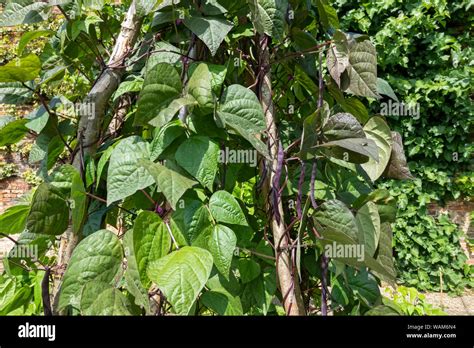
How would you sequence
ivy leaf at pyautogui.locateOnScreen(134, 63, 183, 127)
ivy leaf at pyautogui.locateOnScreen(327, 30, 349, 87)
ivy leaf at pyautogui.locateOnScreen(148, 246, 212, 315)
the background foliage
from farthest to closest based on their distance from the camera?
the background foliage, ivy leaf at pyautogui.locateOnScreen(327, 30, 349, 87), ivy leaf at pyautogui.locateOnScreen(134, 63, 183, 127), ivy leaf at pyautogui.locateOnScreen(148, 246, 212, 315)

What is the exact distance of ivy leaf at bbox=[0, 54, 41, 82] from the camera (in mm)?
894

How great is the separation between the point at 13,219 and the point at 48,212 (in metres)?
0.19

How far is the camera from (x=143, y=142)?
32.8 inches

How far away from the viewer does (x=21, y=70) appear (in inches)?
35.7

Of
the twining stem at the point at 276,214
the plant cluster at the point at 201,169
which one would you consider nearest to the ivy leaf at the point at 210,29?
the plant cluster at the point at 201,169

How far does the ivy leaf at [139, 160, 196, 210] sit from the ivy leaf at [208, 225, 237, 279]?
0.33 ft

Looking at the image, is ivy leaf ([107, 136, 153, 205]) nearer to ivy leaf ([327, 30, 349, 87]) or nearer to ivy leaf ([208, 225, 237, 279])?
ivy leaf ([208, 225, 237, 279])

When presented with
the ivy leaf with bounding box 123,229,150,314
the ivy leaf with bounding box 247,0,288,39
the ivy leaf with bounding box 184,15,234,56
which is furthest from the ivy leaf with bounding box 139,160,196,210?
the ivy leaf with bounding box 247,0,288,39

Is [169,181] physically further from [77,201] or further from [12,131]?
[12,131]
